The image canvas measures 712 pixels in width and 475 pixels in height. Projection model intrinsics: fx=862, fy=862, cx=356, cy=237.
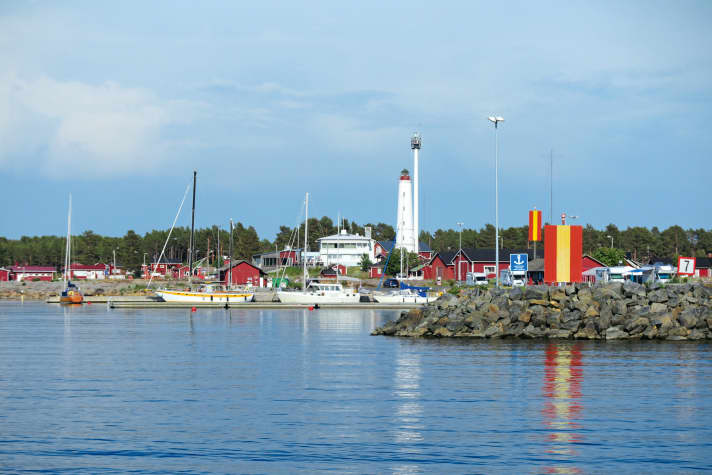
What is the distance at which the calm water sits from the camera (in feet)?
64.3

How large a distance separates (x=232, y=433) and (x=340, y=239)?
426ft

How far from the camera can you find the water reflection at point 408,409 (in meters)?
20.5

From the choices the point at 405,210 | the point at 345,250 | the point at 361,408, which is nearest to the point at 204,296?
the point at 405,210

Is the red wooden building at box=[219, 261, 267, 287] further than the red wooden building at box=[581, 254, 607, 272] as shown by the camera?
Yes

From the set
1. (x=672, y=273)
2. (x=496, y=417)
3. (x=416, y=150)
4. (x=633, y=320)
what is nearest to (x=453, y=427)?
(x=496, y=417)

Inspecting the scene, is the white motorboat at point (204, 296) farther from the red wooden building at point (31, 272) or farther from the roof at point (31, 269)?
the roof at point (31, 269)

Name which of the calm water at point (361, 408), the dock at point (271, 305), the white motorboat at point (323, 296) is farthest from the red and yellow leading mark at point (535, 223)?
the white motorboat at point (323, 296)

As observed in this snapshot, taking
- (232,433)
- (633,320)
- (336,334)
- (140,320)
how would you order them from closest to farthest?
(232,433), (633,320), (336,334), (140,320)

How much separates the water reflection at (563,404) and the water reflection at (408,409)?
10.5 feet

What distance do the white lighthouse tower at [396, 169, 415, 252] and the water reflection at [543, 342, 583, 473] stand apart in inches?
3999

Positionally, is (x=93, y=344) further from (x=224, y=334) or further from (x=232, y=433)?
(x=232, y=433)

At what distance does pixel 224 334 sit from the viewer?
190ft

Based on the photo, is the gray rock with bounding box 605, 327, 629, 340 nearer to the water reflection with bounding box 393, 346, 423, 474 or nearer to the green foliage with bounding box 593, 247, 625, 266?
the water reflection with bounding box 393, 346, 423, 474

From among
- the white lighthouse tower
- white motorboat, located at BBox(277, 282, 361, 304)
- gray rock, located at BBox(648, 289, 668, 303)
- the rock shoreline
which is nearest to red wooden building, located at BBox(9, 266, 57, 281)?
the rock shoreline
